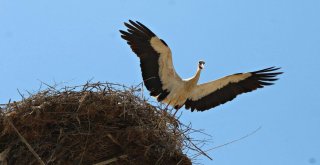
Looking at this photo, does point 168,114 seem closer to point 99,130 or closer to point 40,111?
point 99,130

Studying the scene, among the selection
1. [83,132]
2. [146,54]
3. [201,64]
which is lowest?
[83,132]

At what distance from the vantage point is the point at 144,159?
738 centimetres

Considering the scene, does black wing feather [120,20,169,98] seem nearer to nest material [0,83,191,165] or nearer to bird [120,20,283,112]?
bird [120,20,283,112]

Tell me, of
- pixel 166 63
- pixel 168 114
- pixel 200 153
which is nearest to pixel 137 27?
pixel 166 63

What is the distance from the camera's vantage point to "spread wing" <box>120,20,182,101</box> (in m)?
9.82

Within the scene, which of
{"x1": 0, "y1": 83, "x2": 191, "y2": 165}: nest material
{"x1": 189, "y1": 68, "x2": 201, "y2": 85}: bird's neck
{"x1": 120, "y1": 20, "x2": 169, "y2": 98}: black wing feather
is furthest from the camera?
{"x1": 189, "y1": 68, "x2": 201, "y2": 85}: bird's neck

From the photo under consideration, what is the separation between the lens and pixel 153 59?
10.1 m

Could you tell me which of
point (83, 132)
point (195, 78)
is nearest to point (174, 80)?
point (195, 78)

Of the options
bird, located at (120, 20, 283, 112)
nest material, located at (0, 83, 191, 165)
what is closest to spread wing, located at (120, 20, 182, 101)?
bird, located at (120, 20, 283, 112)

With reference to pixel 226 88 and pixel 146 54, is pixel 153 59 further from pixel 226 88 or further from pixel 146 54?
pixel 226 88

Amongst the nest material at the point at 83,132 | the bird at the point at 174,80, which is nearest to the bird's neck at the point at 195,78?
the bird at the point at 174,80

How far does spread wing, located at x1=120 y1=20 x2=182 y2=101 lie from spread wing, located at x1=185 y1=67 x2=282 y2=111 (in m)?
0.48

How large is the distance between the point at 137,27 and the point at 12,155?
11.0 ft

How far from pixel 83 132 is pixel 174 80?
3414 millimetres
